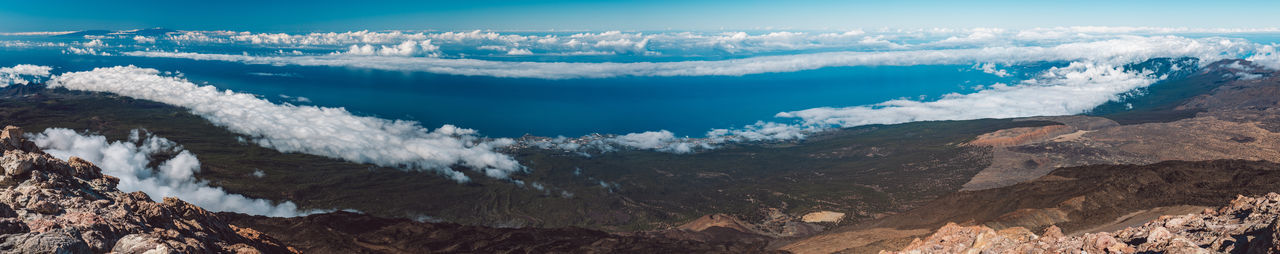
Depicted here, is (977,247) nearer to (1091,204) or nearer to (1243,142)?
(1091,204)

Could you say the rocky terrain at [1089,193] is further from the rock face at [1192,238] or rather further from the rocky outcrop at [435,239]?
the rock face at [1192,238]

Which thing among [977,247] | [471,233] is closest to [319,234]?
[471,233]

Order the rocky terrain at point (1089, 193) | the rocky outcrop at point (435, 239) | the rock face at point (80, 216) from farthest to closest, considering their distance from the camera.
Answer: the rocky outcrop at point (435, 239), the rocky terrain at point (1089, 193), the rock face at point (80, 216)

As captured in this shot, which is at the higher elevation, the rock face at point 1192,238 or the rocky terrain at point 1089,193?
the rock face at point 1192,238

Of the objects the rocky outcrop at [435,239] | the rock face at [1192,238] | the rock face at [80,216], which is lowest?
the rocky outcrop at [435,239]

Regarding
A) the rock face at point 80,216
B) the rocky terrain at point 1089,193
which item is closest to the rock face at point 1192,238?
the rocky terrain at point 1089,193

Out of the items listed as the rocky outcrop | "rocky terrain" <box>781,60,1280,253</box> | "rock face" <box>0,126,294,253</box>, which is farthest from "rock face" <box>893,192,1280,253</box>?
the rocky outcrop
